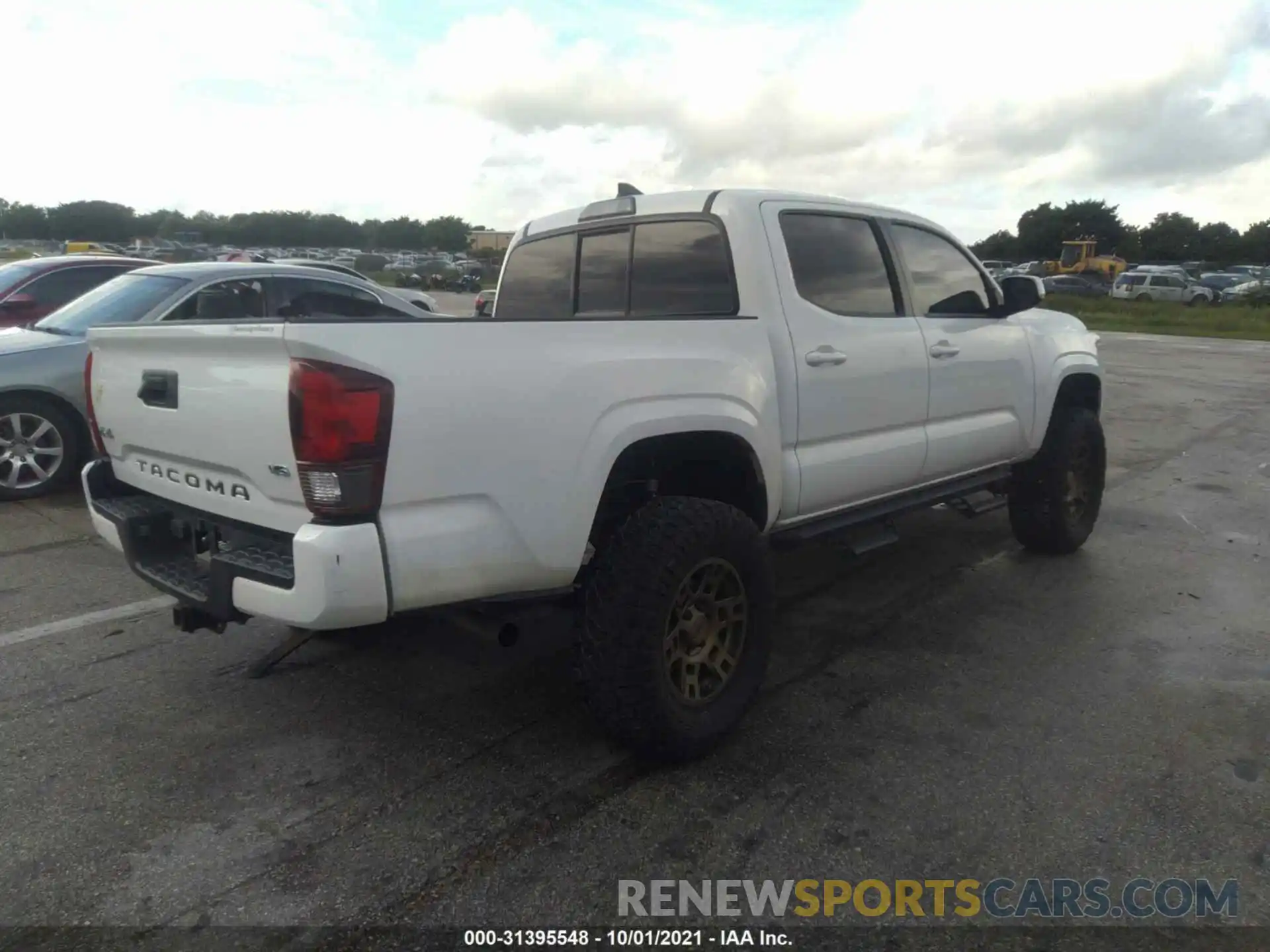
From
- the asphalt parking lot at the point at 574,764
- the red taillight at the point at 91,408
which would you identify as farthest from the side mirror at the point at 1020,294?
the red taillight at the point at 91,408

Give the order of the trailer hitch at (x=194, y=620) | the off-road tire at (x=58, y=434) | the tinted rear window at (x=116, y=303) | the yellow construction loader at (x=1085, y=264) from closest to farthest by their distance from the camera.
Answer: the trailer hitch at (x=194, y=620) < the off-road tire at (x=58, y=434) < the tinted rear window at (x=116, y=303) < the yellow construction loader at (x=1085, y=264)

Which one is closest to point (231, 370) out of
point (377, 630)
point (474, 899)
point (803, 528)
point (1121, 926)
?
point (377, 630)

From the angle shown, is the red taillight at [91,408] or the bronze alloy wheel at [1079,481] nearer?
the red taillight at [91,408]

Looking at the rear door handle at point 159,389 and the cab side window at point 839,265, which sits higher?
the cab side window at point 839,265

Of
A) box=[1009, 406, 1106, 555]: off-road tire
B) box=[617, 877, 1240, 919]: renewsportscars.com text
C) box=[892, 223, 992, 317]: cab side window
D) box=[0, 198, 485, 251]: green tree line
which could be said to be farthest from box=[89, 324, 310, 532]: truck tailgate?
box=[0, 198, 485, 251]: green tree line

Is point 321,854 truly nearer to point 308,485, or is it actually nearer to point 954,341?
point 308,485

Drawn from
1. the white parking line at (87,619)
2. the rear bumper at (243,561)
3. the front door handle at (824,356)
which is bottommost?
the white parking line at (87,619)

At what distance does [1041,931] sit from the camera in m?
2.43

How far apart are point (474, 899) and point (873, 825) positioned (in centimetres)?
119

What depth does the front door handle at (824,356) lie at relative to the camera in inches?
146

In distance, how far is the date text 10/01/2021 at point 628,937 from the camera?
2.34m

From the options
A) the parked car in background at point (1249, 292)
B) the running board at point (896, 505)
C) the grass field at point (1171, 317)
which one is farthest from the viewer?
the parked car in background at point (1249, 292)

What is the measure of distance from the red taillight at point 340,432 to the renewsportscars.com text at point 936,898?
127 centimetres

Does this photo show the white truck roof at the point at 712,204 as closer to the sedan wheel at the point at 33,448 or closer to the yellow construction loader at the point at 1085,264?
the sedan wheel at the point at 33,448
